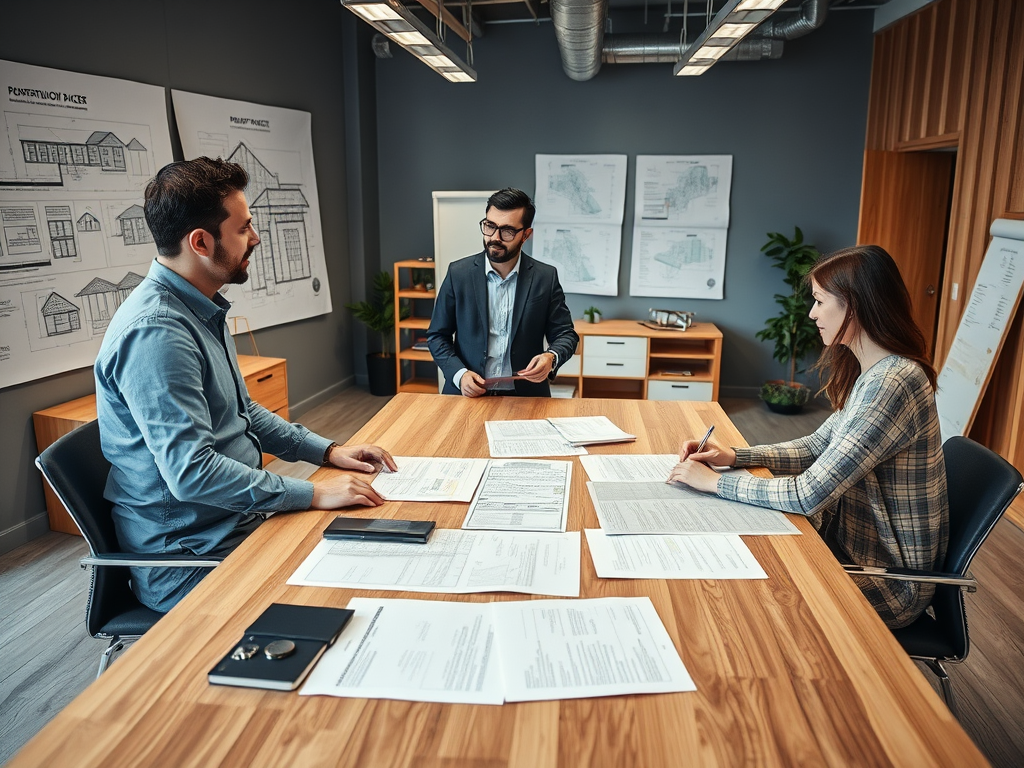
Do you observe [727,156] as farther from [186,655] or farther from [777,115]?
[186,655]

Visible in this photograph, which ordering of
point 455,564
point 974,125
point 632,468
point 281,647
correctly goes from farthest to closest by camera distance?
point 974,125 < point 632,468 < point 455,564 < point 281,647

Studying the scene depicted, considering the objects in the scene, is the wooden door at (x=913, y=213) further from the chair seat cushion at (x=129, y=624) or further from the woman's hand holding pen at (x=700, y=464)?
the chair seat cushion at (x=129, y=624)

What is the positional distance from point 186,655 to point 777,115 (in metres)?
6.18

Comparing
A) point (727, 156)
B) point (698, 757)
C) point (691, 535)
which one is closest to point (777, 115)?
point (727, 156)

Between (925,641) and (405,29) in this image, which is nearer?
(925,641)

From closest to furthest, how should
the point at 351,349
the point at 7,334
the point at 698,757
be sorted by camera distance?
the point at 698,757
the point at 7,334
the point at 351,349

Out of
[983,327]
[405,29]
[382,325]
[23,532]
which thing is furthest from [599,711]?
[382,325]

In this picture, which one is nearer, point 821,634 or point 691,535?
point 821,634

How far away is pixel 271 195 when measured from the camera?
536 cm

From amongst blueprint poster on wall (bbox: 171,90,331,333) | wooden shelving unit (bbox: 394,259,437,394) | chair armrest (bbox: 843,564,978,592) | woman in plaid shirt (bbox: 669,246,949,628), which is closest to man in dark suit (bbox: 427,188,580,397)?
woman in plaid shirt (bbox: 669,246,949,628)

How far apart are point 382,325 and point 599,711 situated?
18.5ft

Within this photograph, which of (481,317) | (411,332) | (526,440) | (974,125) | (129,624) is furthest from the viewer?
(411,332)

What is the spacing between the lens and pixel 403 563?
1.47 m

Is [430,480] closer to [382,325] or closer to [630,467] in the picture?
[630,467]
